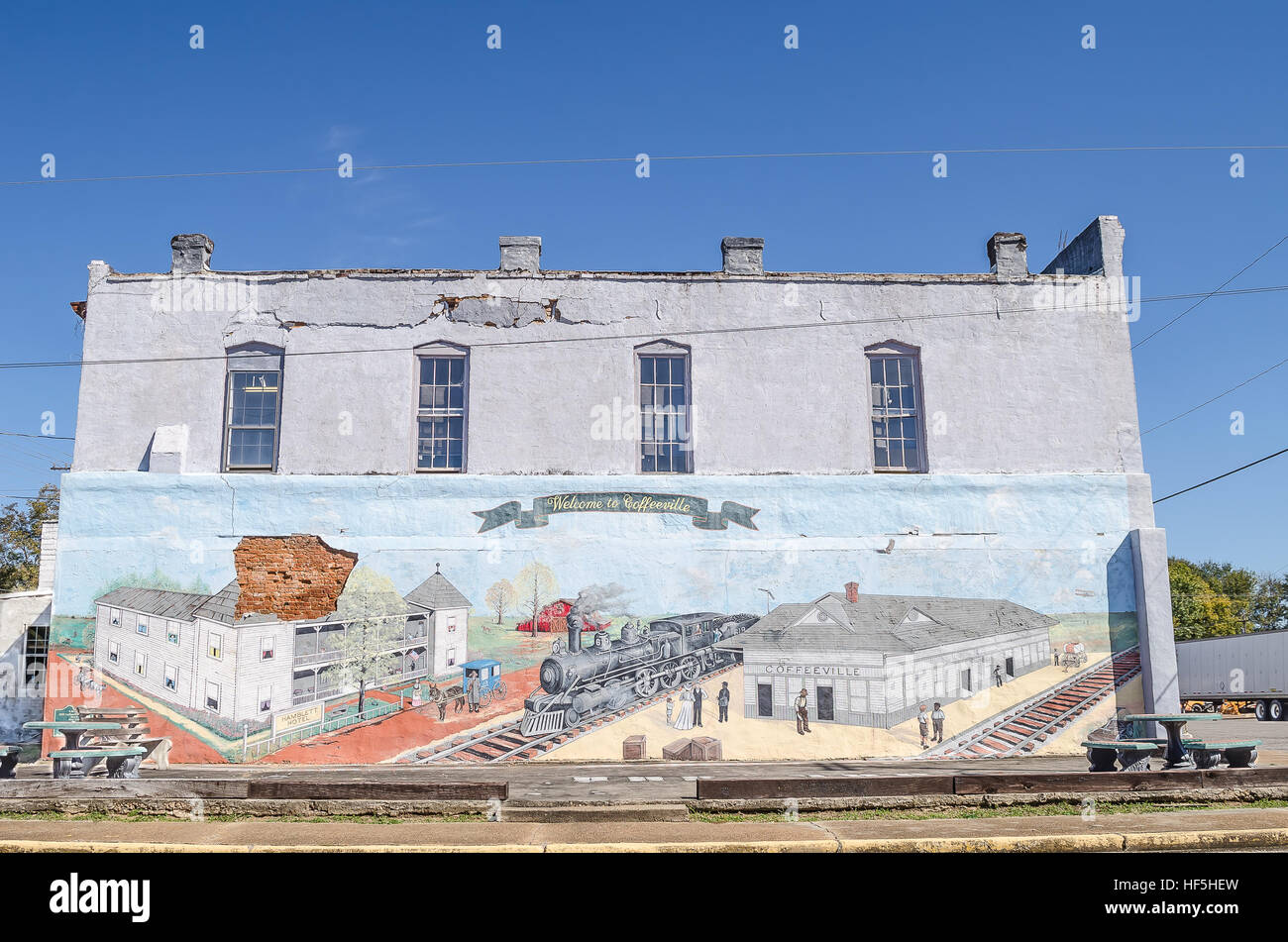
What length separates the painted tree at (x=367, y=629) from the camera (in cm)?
1470

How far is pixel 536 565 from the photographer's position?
49.6 ft

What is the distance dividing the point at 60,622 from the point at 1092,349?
57.2 feet

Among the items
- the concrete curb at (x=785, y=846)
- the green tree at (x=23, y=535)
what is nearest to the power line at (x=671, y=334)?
the concrete curb at (x=785, y=846)

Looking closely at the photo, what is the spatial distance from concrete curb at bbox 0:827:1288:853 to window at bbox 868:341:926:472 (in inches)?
359

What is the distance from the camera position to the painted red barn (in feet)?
48.9

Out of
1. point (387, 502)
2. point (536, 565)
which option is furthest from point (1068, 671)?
point (387, 502)

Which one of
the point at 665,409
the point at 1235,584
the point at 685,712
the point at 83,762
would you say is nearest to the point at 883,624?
the point at 685,712

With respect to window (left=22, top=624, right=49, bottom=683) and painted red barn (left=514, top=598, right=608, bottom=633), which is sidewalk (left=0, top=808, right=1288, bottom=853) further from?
→ window (left=22, top=624, right=49, bottom=683)

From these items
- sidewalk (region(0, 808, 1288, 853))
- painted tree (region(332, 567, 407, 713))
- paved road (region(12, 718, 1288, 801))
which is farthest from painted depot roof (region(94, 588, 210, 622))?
sidewalk (region(0, 808, 1288, 853))

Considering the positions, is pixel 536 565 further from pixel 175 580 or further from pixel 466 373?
pixel 175 580

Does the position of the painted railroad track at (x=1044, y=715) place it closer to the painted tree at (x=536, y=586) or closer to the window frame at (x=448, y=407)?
the painted tree at (x=536, y=586)

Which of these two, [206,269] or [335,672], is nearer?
[335,672]

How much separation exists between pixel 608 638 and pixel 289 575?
5076 mm
